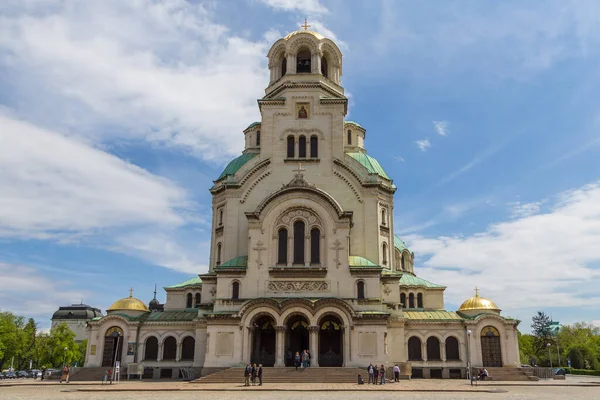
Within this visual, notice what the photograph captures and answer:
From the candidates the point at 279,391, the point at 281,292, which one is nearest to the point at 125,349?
the point at 281,292

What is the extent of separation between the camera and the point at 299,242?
42219mm

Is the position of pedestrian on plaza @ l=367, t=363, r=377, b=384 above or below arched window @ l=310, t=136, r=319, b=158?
below

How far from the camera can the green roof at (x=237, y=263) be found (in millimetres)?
41531

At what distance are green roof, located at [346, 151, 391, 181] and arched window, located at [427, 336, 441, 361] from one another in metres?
14.9

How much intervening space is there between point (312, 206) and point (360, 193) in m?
5.98

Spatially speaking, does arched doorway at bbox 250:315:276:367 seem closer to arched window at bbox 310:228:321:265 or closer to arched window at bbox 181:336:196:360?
arched window at bbox 310:228:321:265

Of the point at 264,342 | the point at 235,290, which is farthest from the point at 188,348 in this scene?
the point at 235,290

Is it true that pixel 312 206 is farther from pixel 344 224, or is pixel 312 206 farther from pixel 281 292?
pixel 281 292

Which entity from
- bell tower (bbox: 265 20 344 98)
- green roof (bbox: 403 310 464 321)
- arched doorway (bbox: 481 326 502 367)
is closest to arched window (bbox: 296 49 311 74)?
bell tower (bbox: 265 20 344 98)

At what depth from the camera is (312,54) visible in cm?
5112

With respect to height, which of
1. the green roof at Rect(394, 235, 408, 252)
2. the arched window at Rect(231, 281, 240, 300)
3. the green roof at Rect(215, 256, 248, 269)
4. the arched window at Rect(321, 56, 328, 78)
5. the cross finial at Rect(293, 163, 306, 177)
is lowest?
the arched window at Rect(231, 281, 240, 300)

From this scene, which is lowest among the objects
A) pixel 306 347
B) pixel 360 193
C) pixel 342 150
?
pixel 306 347

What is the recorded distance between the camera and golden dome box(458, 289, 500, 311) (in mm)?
45875

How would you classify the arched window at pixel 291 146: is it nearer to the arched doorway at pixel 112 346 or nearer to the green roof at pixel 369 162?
the green roof at pixel 369 162
